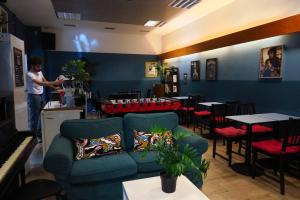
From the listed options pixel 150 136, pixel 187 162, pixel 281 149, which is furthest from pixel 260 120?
pixel 187 162

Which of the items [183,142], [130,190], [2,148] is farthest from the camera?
[183,142]

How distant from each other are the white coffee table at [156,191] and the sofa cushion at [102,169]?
0.54m

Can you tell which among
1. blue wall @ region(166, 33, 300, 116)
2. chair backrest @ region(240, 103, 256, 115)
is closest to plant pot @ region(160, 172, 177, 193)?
blue wall @ region(166, 33, 300, 116)

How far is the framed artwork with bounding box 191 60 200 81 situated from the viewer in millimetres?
6980

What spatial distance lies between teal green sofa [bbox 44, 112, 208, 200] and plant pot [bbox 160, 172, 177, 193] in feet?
1.80

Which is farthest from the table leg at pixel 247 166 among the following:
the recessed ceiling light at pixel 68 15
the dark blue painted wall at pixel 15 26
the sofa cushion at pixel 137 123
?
the dark blue painted wall at pixel 15 26

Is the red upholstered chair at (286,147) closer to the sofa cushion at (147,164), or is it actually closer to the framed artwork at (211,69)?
the sofa cushion at (147,164)

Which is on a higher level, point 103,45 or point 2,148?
point 103,45

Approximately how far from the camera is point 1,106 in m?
2.28

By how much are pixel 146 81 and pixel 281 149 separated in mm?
7300

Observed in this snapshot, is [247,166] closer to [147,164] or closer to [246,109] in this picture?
[246,109]

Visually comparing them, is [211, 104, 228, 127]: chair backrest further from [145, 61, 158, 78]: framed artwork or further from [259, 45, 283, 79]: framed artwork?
[145, 61, 158, 78]: framed artwork

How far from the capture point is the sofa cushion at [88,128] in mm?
2796

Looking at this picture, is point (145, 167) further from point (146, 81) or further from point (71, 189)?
point (146, 81)
